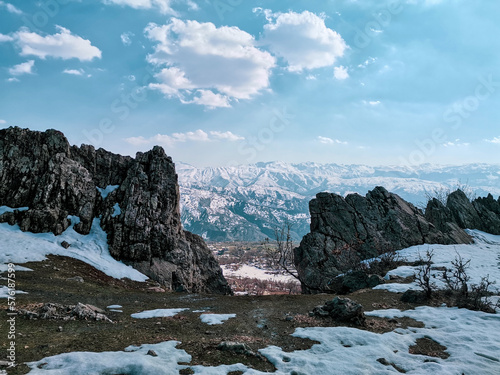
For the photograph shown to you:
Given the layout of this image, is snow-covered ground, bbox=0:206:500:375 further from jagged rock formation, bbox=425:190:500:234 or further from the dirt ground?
jagged rock formation, bbox=425:190:500:234

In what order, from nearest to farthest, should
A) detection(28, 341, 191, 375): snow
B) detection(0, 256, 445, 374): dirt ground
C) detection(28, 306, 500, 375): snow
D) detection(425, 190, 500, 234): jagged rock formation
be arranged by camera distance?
detection(28, 341, 191, 375): snow < detection(28, 306, 500, 375): snow < detection(0, 256, 445, 374): dirt ground < detection(425, 190, 500, 234): jagged rock formation

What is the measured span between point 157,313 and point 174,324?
3.46 m

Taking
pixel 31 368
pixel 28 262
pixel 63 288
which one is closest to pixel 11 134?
pixel 28 262

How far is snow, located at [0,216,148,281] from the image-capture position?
35675 mm

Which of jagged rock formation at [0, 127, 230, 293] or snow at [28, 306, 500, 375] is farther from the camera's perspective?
jagged rock formation at [0, 127, 230, 293]

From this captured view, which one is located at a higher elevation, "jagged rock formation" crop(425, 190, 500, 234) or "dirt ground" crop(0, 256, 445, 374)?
"jagged rock formation" crop(425, 190, 500, 234)

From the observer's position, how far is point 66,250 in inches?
1626

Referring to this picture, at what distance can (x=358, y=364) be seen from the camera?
12.2m

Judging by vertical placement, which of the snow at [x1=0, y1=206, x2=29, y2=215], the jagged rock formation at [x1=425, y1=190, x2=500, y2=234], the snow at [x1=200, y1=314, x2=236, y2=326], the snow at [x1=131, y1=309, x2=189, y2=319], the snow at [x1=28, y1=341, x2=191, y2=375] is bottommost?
the snow at [x1=131, y1=309, x2=189, y2=319]

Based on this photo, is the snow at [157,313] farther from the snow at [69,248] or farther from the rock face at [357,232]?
the rock face at [357,232]

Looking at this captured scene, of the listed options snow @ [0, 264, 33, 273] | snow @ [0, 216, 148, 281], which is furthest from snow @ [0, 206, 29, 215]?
snow @ [0, 264, 33, 273]

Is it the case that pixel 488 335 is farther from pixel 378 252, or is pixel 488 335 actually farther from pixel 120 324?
pixel 378 252

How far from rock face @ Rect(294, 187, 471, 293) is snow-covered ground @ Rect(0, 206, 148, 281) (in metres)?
29.7

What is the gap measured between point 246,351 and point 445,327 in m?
14.2
